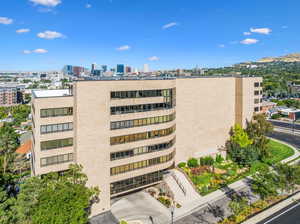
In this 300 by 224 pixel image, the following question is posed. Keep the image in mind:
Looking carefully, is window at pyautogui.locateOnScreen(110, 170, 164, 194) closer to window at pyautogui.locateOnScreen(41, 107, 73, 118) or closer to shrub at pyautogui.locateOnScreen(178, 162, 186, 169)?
shrub at pyautogui.locateOnScreen(178, 162, 186, 169)

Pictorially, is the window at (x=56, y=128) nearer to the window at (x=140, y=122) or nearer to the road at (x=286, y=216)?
the window at (x=140, y=122)

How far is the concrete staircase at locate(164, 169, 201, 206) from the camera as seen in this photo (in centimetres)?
4440

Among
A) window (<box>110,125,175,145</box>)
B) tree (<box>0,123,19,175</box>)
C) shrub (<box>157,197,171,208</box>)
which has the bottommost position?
shrub (<box>157,197,171,208</box>)

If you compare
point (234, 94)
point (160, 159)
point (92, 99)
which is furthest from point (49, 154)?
point (234, 94)

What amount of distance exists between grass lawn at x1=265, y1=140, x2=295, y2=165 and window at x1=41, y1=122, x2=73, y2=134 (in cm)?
5346

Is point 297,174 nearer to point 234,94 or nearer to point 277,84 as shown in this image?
point 234,94

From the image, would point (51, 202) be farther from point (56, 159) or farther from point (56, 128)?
point (56, 128)

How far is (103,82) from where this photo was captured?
3944 cm

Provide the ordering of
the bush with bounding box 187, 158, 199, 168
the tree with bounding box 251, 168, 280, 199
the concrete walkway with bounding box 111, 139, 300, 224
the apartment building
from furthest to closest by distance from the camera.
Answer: the bush with bounding box 187, 158, 199, 168
the tree with bounding box 251, 168, 280, 199
the concrete walkway with bounding box 111, 139, 300, 224
the apartment building

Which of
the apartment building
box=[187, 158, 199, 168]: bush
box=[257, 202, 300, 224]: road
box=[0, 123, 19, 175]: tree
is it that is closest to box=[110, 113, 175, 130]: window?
the apartment building

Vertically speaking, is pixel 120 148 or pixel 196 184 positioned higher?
pixel 120 148

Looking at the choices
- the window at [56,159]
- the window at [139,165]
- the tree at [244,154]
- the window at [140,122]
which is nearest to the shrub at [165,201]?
the window at [139,165]

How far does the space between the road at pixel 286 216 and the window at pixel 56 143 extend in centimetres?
3448

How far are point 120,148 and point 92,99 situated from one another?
1057cm
